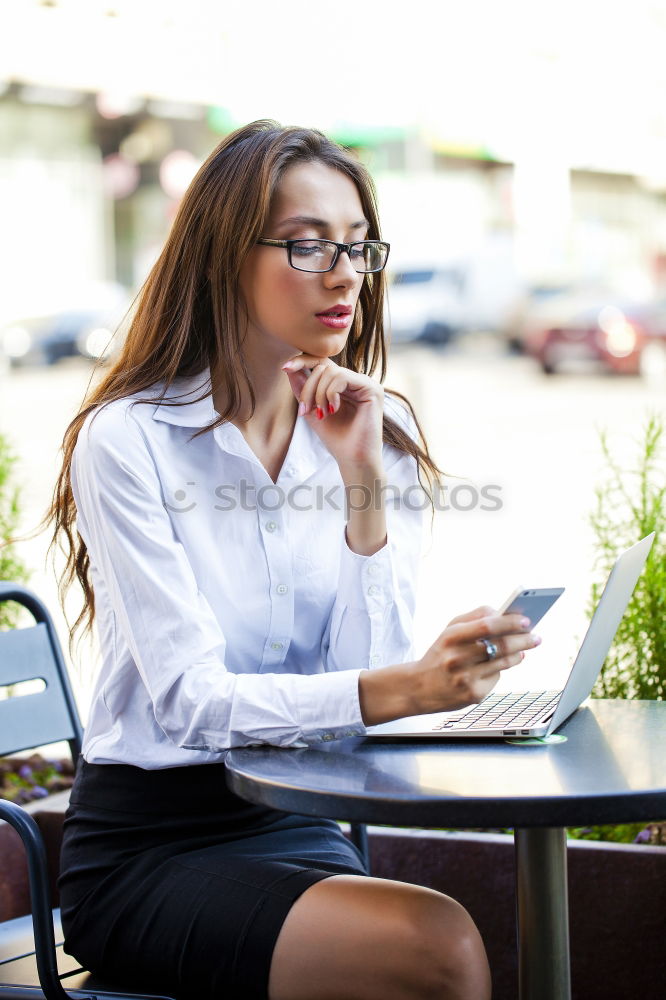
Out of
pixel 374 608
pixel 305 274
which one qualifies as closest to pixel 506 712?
pixel 374 608

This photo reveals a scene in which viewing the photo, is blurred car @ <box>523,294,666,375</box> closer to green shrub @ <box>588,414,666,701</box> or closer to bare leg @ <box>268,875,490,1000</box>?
green shrub @ <box>588,414,666,701</box>

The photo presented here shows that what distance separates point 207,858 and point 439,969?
38 centimetres

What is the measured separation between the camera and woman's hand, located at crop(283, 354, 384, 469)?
1852 millimetres

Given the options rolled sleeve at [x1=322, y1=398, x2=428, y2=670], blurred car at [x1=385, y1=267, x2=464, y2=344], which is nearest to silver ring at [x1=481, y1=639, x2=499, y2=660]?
rolled sleeve at [x1=322, y1=398, x2=428, y2=670]

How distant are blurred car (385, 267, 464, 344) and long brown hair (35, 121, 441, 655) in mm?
17190

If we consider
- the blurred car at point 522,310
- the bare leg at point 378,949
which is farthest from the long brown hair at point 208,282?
the blurred car at point 522,310

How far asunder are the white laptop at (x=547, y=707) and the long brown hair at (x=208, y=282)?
0.57 m

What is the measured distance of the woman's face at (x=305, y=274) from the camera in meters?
1.85

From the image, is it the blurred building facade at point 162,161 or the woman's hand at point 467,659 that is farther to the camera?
Answer: the blurred building facade at point 162,161

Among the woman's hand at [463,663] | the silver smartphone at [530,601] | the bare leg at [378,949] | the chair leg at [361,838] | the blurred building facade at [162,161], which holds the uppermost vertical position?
the blurred building facade at [162,161]

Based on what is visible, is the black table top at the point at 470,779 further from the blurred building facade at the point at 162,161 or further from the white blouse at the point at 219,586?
the blurred building facade at the point at 162,161

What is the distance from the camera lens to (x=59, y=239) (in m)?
19.7

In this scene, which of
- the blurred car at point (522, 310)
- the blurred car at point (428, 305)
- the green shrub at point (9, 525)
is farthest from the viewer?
the blurred car at point (522, 310)

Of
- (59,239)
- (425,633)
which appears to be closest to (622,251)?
(59,239)
